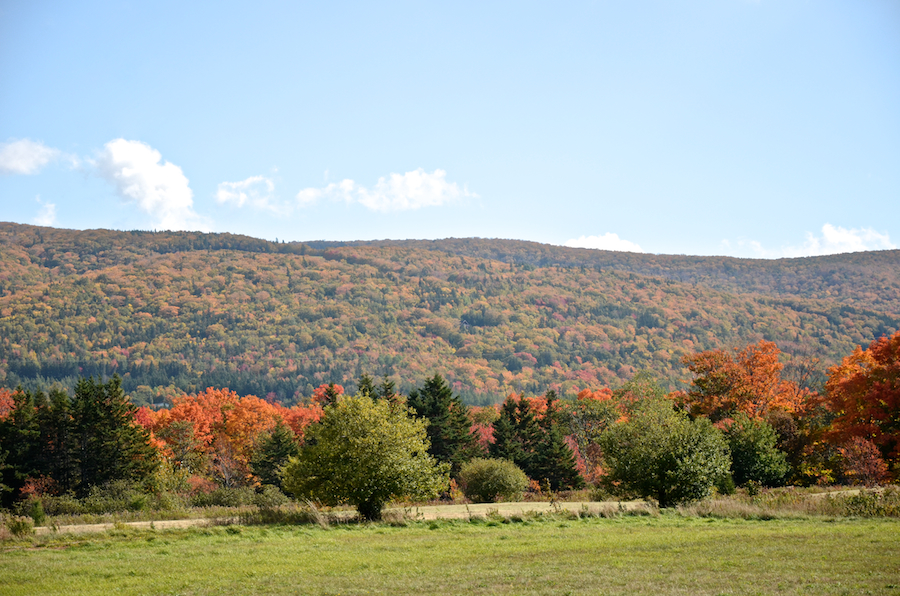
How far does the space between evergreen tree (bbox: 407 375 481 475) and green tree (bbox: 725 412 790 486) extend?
24.3 metres

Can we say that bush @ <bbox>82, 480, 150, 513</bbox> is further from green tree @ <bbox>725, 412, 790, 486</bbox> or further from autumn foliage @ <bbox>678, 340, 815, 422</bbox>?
autumn foliage @ <bbox>678, 340, 815, 422</bbox>

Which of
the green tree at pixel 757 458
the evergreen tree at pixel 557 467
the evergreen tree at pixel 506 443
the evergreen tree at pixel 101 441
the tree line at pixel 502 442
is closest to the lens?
the tree line at pixel 502 442

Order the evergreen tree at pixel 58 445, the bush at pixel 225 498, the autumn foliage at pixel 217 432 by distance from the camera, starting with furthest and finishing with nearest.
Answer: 1. the autumn foliage at pixel 217 432
2. the evergreen tree at pixel 58 445
3. the bush at pixel 225 498

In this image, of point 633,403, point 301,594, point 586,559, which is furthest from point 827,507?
point 633,403

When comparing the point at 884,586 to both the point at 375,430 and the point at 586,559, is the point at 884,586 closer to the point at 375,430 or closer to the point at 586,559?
the point at 586,559

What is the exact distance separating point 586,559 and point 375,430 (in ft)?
53.3

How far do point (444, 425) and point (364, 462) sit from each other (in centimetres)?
3060

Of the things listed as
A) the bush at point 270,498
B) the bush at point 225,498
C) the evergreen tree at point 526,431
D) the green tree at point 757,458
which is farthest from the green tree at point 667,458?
the evergreen tree at point 526,431

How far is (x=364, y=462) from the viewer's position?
31844mm

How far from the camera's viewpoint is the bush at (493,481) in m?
49.8

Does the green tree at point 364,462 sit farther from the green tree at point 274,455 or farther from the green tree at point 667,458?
the green tree at point 274,455

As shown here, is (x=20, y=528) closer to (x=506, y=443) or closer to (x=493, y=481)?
(x=493, y=481)

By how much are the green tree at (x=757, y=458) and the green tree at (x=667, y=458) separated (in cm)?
999

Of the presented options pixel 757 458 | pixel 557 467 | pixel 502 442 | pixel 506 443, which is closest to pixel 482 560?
pixel 757 458
